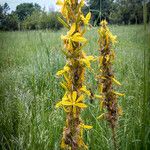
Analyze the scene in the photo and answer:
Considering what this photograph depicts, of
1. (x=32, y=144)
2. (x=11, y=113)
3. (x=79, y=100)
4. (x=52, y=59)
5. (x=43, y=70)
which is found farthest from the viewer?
(x=52, y=59)

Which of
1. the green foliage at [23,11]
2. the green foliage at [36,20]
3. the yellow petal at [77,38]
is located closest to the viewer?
the yellow petal at [77,38]

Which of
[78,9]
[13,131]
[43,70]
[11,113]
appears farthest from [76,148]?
[43,70]

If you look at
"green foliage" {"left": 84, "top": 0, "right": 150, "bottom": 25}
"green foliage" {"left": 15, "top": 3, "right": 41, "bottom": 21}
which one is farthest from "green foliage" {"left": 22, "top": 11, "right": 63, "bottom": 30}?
"green foliage" {"left": 84, "top": 0, "right": 150, "bottom": 25}

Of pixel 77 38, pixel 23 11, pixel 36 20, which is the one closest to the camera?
pixel 77 38

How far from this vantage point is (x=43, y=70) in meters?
3.57

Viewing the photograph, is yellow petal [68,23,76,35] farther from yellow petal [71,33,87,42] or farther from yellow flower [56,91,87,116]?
yellow flower [56,91,87,116]

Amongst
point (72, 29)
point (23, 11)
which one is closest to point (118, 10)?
point (23, 11)

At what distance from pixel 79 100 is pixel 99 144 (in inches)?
32.1

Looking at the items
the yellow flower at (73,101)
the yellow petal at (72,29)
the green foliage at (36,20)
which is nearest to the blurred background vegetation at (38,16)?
the green foliage at (36,20)

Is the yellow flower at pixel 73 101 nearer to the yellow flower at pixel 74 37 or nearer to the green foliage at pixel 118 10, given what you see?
the yellow flower at pixel 74 37

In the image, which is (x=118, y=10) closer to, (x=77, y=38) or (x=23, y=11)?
(x=23, y=11)

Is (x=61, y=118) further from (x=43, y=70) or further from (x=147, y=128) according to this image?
(x=43, y=70)

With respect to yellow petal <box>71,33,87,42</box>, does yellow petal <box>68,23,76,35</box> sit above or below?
above

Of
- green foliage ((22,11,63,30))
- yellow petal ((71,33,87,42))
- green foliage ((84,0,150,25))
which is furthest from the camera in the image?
green foliage ((22,11,63,30))
